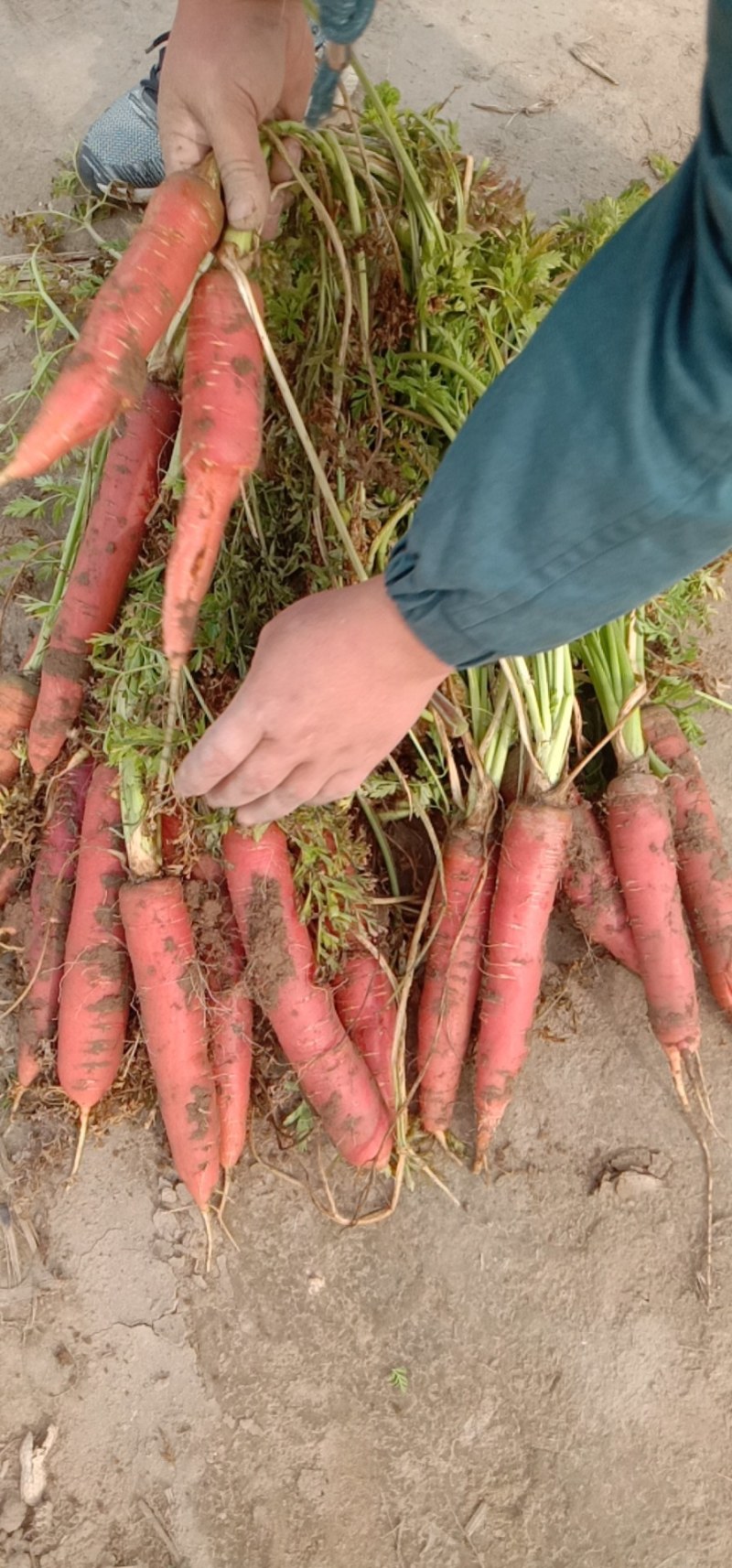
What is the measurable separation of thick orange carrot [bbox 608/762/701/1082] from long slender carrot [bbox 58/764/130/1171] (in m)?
0.96

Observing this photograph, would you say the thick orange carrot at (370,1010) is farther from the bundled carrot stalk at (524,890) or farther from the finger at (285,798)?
the finger at (285,798)

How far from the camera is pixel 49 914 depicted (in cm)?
193

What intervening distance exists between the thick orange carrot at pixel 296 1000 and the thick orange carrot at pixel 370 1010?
0.11ft

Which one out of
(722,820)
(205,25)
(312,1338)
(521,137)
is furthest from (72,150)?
(312,1338)

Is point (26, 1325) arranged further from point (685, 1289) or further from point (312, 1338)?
point (685, 1289)

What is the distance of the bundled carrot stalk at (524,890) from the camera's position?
185 centimetres

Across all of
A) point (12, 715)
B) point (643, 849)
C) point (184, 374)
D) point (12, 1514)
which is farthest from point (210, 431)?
point (12, 1514)

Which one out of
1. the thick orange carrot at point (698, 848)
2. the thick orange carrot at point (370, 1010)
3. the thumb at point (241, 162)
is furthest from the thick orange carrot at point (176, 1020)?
the thumb at point (241, 162)

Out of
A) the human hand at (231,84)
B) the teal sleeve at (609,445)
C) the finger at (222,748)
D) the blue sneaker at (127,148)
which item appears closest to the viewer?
the teal sleeve at (609,445)

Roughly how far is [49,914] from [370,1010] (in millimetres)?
655

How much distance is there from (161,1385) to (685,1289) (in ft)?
3.28

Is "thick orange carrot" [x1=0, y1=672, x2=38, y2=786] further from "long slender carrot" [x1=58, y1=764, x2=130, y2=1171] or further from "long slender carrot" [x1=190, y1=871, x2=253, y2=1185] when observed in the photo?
"long slender carrot" [x1=190, y1=871, x2=253, y2=1185]

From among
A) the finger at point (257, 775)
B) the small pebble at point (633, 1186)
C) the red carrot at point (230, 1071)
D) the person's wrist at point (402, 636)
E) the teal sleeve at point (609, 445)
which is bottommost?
the small pebble at point (633, 1186)

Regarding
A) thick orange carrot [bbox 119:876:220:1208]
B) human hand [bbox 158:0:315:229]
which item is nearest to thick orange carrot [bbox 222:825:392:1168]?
thick orange carrot [bbox 119:876:220:1208]
